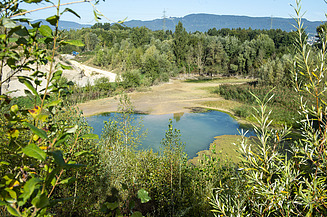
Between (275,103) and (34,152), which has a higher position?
(34,152)

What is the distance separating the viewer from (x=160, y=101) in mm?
21656

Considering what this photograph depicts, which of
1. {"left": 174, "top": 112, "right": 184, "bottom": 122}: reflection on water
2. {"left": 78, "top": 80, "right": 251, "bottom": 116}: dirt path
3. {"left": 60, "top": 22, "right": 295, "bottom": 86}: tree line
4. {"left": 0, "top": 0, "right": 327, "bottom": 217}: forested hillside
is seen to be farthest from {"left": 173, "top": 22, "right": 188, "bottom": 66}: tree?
{"left": 174, "top": 112, "right": 184, "bottom": 122}: reflection on water

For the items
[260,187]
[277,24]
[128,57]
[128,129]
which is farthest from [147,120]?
A: [277,24]

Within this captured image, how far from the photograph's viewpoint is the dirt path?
18.6 m

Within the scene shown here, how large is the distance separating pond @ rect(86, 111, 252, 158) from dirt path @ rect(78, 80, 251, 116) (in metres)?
1.39

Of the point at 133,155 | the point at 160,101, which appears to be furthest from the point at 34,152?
the point at 160,101

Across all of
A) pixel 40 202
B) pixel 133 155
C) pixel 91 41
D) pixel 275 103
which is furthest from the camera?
pixel 91 41

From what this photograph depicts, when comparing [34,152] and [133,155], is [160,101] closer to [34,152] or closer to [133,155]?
[133,155]

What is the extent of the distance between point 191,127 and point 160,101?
24.4 ft

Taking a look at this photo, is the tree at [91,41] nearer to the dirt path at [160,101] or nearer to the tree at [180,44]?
the tree at [180,44]

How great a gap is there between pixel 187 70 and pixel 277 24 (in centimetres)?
14622

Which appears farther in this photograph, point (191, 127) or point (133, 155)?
point (191, 127)

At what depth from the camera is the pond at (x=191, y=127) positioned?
476 inches

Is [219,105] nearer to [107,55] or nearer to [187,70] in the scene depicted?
[187,70]
